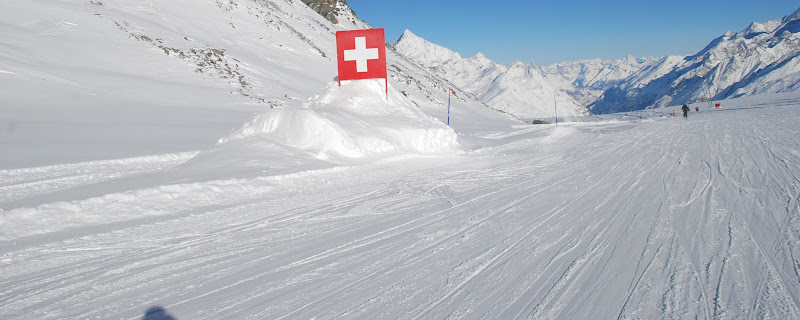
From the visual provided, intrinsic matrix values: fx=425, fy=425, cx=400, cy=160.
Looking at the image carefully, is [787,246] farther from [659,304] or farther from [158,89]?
[158,89]

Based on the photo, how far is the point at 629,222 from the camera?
5289mm

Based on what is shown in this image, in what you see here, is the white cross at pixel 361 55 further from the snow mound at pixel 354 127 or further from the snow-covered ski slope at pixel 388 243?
the snow-covered ski slope at pixel 388 243

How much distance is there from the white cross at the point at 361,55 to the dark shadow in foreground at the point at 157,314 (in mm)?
9159

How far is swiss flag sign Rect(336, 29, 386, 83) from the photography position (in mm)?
11242

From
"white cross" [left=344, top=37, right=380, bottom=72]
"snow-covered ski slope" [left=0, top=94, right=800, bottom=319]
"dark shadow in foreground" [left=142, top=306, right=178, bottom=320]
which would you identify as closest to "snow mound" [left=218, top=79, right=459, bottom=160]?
"white cross" [left=344, top=37, right=380, bottom=72]

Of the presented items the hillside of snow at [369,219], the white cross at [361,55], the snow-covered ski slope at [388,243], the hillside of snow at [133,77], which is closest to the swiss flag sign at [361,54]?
the white cross at [361,55]

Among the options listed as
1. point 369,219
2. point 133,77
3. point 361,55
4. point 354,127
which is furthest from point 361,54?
point 133,77

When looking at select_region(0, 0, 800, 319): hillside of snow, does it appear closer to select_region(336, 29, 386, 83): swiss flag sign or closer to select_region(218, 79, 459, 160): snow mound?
select_region(218, 79, 459, 160): snow mound

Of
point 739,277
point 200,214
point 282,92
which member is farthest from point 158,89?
point 739,277

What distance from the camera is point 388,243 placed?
4641mm

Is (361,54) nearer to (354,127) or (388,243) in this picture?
(354,127)

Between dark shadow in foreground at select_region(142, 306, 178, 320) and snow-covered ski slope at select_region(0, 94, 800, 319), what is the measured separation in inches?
2.5

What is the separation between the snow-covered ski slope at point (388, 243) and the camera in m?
3.38

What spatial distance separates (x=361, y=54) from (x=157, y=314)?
9280 mm
